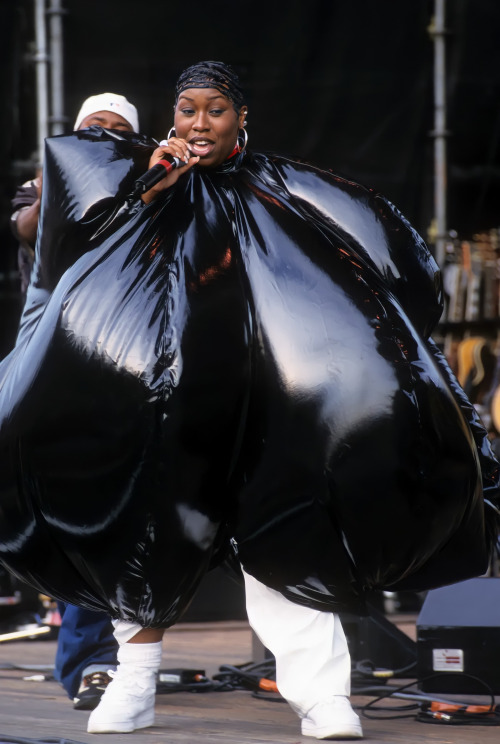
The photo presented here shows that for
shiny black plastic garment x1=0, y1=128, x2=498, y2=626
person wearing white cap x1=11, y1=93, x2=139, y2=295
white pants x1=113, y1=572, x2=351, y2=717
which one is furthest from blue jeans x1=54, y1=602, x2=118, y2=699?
person wearing white cap x1=11, y1=93, x2=139, y2=295

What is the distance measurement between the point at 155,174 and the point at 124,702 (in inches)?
49.9

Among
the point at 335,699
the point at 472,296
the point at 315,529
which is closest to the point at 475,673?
the point at 335,699

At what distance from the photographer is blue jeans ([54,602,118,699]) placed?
3373 millimetres

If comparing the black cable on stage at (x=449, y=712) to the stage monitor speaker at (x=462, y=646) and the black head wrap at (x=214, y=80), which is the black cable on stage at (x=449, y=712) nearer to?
the stage monitor speaker at (x=462, y=646)

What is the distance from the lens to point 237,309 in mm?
2709

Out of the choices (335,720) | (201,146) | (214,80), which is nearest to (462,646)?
(335,720)

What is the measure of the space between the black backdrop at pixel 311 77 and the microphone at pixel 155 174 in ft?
10.6

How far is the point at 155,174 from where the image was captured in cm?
267

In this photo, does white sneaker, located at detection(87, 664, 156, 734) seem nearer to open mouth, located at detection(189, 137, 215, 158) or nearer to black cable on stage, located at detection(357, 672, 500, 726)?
black cable on stage, located at detection(357, 672, 500, 726)

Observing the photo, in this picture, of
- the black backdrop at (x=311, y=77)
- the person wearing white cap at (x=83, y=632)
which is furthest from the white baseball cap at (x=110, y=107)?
the black backdrop at (x=311, y=77)

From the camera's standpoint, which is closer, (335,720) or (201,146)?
(335,720)

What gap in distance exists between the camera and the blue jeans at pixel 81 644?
3.37 m

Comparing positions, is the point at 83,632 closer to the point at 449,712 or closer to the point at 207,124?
the point at 449,712

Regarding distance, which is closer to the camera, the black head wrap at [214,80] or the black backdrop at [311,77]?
the black head wrap at [214,80]
